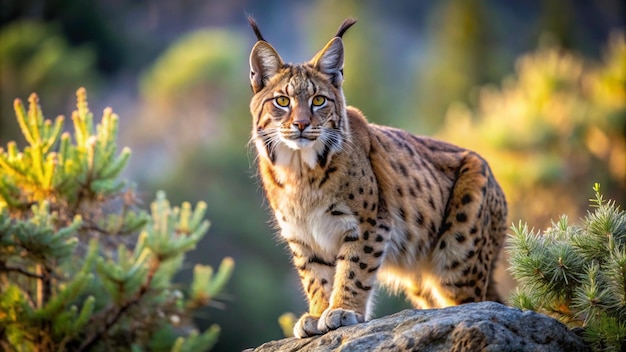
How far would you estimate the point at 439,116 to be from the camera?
6084 cm

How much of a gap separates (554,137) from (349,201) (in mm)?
22598

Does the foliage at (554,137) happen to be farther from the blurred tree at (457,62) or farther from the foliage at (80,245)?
the blurred tree at (457,62)

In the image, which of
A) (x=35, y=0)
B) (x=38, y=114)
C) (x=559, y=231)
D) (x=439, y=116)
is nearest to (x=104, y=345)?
(x=38, y=114)

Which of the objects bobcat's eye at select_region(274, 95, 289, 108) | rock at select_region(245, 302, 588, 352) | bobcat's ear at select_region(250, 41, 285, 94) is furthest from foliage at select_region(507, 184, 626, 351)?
bobcat's ear at select_region(250, 41, 285, 94)

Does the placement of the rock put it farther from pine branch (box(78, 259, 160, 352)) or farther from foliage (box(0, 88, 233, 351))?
pine branch (box(78, 259, 160, 352))

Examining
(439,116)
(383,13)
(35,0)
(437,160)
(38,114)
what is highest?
(383,13)

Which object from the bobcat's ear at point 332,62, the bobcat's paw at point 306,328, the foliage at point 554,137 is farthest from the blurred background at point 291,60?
the bobcat's paw at point 306,328

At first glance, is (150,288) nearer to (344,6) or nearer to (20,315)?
(20,315)

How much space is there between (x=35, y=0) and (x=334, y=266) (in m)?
59.6

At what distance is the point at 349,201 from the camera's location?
29.8 ft

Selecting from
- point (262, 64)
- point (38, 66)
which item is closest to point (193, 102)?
point (38, 66)

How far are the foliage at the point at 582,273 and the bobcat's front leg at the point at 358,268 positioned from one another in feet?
5.09

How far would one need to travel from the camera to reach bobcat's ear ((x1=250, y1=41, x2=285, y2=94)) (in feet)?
30.6

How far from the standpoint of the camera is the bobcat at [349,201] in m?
9.00
